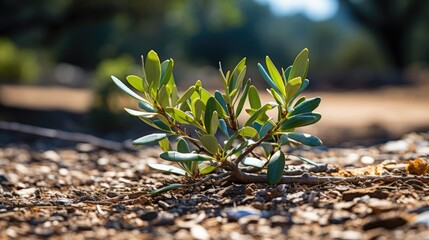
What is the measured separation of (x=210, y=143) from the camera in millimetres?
2170

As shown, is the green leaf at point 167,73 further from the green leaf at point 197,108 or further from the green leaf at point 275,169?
the green leaf at point 275,169

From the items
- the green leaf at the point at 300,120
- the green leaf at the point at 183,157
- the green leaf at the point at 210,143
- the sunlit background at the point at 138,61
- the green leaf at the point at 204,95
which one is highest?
the sunlit background at the point at 138,61

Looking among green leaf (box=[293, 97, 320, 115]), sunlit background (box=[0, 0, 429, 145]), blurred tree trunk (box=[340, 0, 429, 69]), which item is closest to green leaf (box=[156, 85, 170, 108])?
green leaf (box=[293, 97, 320, 115])

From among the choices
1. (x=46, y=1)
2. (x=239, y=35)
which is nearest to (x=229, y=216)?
(x=46, y=1)

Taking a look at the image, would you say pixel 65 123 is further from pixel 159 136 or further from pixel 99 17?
pixel 159 136

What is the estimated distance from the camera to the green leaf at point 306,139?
216cm

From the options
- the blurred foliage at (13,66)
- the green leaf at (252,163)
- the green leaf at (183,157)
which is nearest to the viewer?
the green leaf at (183,157)

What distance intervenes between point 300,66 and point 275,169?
0.38 m

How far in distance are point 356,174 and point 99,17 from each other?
23.6ft

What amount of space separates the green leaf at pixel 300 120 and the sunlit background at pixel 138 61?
3.06 metres

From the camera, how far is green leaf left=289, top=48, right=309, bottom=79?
2236mm

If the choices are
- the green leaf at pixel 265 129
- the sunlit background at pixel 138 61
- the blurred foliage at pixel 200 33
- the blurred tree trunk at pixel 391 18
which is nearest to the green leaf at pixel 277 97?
the green leaf at pixel 265 129

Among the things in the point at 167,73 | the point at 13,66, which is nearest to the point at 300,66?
the point at 167,73

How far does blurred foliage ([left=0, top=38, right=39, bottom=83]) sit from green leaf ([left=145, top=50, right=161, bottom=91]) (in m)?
10.7
